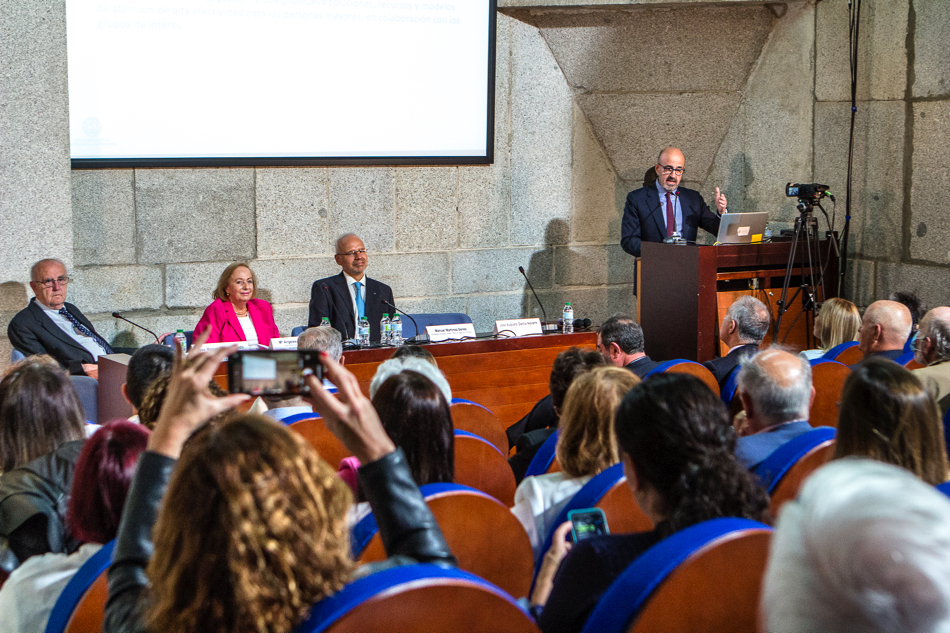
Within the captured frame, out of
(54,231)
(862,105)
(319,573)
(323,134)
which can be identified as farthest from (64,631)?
(862,105)

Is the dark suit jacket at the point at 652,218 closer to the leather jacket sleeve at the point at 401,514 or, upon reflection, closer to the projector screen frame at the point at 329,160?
the projector screen frame at the point at 329,160

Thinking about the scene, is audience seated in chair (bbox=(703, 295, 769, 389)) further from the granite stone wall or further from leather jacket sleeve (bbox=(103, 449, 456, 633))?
leather jacket sleeve (bbox=(103, 449, 456, 633))

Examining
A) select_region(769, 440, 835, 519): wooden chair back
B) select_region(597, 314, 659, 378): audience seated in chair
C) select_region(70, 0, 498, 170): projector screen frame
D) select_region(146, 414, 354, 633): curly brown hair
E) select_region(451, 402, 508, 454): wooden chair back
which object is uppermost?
select_region(70, 0, 498, 170): projector screen frame

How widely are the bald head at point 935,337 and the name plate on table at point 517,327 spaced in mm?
2307

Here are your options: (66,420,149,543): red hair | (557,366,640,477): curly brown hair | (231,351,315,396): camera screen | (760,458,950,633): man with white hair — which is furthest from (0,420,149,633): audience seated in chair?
(760,458,950,633): man with white hair

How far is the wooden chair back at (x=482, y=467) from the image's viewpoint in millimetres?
2320

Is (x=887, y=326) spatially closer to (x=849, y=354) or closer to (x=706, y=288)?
(x=849, y=354)

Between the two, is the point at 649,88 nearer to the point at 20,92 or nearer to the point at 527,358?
the point at 527,358

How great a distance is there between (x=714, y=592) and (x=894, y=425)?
2.85ft

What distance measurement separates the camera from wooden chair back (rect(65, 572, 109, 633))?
1.32 metres

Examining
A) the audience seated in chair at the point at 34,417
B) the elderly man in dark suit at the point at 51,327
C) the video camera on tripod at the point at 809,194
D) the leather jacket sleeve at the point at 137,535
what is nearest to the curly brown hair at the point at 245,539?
the leather jacket sleeve at the point at 137,535

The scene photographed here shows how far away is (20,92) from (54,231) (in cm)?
79

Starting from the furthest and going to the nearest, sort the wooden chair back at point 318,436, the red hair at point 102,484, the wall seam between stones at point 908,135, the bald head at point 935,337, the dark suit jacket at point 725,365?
the wall seam between stones at point 908,135 < the dark suit jacket at point 725,365 < the bald head at point 935,337 < the wooden chair back at point 318,436 < the red hair at point 102,484

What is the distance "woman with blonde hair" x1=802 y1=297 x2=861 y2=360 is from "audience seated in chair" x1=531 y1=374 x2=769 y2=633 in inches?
114
